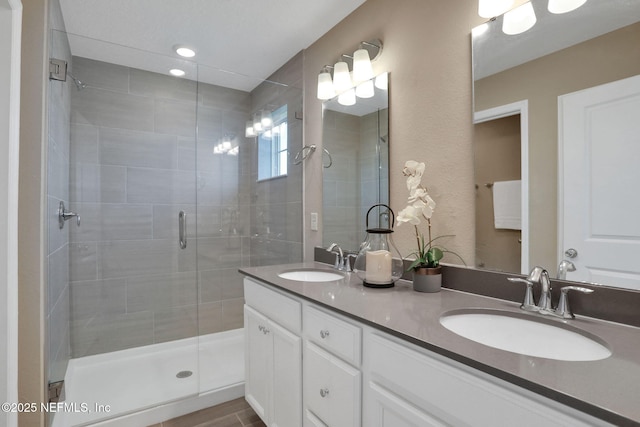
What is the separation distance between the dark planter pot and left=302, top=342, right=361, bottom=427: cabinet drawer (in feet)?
1.50

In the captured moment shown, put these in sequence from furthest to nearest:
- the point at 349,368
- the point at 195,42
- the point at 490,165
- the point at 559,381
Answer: the point at 195,42 < the point at 490,165 < the point at 349,368 < the point at 559,381

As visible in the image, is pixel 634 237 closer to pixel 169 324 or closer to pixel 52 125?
pixel 52 125

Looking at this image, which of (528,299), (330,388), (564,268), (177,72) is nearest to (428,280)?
(528,299)

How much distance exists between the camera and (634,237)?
962 millimetres

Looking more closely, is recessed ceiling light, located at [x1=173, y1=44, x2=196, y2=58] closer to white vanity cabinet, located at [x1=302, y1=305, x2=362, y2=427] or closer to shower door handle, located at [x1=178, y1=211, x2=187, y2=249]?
shower door handle, located at [x1=178, y1=211, x2=187, y2=249]

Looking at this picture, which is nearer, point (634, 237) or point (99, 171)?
point (634, 237)

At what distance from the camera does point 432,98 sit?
1.55 metres

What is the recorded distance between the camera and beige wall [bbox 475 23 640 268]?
1.03 metres

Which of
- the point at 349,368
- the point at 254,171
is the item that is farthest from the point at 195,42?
the point at 349,368

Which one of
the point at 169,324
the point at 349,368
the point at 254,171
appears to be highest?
the point at 254,171

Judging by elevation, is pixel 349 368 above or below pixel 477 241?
below

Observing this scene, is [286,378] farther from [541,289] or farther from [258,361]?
[541,289]

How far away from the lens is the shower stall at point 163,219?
239 cm

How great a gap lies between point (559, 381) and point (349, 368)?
64cm
